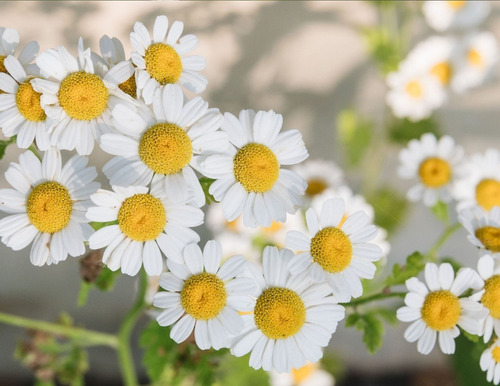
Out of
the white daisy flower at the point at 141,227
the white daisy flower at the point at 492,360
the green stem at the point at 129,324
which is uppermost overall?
the white daisy flower at the point at 141,227

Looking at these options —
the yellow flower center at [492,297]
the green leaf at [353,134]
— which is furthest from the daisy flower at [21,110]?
the green leaf at [353,134]

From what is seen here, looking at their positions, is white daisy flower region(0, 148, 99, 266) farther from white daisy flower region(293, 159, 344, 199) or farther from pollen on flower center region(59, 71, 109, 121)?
white daisy flower region(293, 159, 344, 199)

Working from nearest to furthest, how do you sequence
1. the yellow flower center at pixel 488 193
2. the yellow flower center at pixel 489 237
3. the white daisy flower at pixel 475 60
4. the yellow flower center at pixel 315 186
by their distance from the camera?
the yellow flower center at pixel 489 237, the yellow flower center at pixel 488 193, the yellow flower center at pixel 315 186, the white daisy flower at pixel 475 60

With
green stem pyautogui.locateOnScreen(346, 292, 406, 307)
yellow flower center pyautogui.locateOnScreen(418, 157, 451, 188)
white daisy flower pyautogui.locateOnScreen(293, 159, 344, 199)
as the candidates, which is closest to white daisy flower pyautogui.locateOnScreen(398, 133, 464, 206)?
yellow flower center pyautogui.locateOnScreen(418, 157, 451, 188)

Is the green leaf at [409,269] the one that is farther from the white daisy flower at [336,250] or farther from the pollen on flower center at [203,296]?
the pollen on flower center at [203,296]

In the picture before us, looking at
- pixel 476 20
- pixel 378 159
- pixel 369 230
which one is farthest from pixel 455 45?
pixel 369 230

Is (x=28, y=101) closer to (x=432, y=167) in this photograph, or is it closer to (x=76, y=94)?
(x=76, y=94)

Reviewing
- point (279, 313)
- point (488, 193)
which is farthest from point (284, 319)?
point (488, 193)
